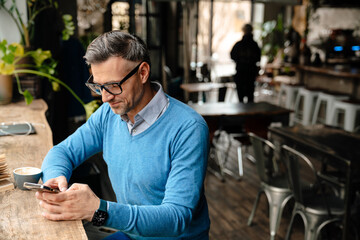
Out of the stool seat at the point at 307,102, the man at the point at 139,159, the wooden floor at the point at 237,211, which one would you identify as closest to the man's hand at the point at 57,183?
the man at the point at 139,159

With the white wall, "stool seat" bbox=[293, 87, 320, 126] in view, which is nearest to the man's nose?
the white wall

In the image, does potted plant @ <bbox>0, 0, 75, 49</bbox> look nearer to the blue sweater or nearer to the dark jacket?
the blue sweater

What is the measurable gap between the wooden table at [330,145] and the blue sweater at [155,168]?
1.53 m

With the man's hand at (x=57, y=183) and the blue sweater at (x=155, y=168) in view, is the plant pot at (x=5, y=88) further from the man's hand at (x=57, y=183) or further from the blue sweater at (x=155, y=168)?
the man's hand at (x=57, y=183)

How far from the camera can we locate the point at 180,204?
1.38 metres

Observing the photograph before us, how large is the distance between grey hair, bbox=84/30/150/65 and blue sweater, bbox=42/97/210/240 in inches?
10.3

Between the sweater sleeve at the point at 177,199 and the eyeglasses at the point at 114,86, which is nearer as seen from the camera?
the sweater sleeve at the point at 177,199

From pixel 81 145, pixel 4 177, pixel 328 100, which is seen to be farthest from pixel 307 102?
pixel 4 177

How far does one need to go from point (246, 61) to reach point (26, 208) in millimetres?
5967

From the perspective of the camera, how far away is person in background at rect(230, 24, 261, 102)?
6.89 metres

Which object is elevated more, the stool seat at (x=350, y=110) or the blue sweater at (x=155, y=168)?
the blue sweater at (x=155, y=168)

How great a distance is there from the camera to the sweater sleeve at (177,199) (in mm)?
1301

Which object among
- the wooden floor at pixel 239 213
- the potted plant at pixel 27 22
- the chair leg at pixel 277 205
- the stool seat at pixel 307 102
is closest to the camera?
the chair leg at pixel 277 205

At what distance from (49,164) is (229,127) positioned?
11.5ft
